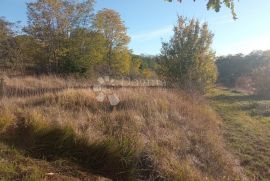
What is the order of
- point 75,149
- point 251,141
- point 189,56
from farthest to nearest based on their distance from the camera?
1. point 189,56
2. point 251,141
3. point 75,149

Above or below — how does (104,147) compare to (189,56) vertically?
below

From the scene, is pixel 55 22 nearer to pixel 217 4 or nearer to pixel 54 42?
pixel 54 42

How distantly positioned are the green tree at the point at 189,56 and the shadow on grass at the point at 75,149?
41.2 feet

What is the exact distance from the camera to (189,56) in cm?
1961

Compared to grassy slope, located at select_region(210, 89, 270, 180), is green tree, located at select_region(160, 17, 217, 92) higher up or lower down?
higher up

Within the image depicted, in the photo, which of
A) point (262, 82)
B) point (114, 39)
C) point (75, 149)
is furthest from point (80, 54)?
point (75, 149)

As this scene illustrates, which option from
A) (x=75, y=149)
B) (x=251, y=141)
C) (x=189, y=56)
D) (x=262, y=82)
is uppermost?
(x=189, y=56)

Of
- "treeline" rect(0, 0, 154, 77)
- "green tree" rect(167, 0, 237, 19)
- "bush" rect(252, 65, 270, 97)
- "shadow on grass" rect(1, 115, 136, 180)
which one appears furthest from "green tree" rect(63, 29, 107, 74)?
"green tree" rect(167, 0, 237, 19)

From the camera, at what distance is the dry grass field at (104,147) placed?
18.6 ft

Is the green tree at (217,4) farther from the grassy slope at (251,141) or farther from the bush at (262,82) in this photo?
the bush at (262,82)

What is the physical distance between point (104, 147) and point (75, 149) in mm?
533

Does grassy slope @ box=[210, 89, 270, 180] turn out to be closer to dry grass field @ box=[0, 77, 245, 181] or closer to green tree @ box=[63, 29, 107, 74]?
dry grass field @ box=[0, 77, 245, 181]

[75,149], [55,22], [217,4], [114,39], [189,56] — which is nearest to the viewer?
[217,4]

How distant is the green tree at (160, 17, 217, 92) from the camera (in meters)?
19.3
